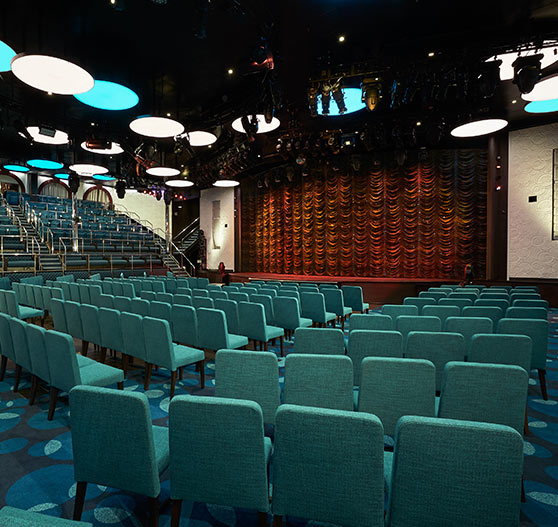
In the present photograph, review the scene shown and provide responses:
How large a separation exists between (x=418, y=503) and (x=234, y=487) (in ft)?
2.32

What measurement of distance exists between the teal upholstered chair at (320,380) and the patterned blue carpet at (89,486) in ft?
2.13

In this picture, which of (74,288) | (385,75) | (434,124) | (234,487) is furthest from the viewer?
(434,124)

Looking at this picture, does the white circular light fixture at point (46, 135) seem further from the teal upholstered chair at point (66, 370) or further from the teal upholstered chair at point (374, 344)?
the teal upholstered chair at point (374, 344)

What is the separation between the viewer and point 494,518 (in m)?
1.10

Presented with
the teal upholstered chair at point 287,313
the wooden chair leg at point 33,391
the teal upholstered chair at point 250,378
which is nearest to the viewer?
the teal upholstered chair at point 250,378

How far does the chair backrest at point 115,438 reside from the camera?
54.9 inches

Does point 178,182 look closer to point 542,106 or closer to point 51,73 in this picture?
point 51,73

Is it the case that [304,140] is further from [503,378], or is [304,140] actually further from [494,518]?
[494,518]

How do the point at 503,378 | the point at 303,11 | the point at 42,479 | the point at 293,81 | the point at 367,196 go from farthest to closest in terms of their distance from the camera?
the point at 367,196
the point at 293,81
the point at 303,11
the point at 42,479
the point at 503,378

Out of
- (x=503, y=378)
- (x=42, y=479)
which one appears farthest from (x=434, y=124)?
(x=42, y=479)

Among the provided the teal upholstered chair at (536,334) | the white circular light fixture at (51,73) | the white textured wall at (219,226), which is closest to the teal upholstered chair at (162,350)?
the teal upholstered chair at (536,334)

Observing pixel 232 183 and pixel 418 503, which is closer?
pixel 418 503

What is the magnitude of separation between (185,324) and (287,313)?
149 centimetres

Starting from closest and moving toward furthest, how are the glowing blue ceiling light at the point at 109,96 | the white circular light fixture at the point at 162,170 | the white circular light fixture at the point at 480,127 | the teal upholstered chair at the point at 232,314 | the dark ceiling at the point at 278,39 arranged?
1. the teal upholstered chair at the point at 232,314
2. the dark ceiling at the point at 278,39
3. the glowing blue ceiling light at the point at 109,96
4. the white circular light fixture at the point at 480,127
5. the white circular light fixture at the point at 162,170
